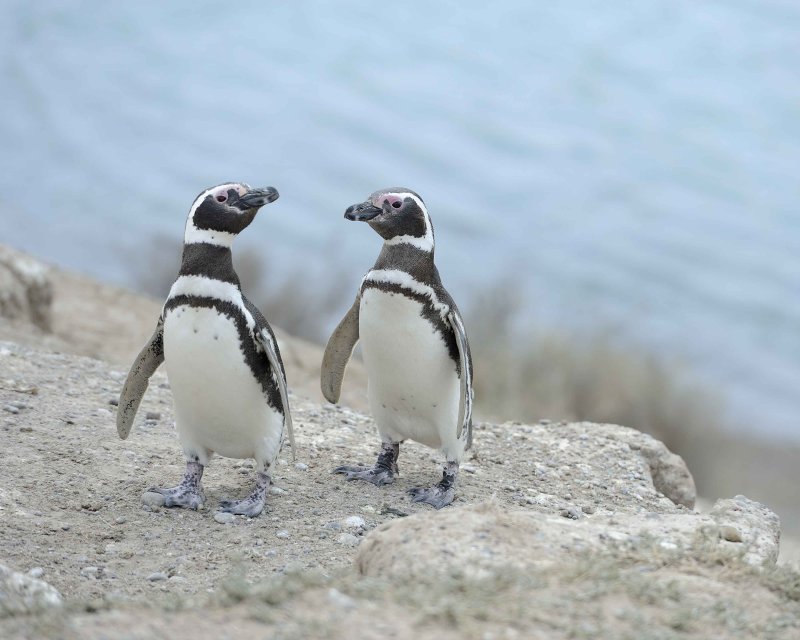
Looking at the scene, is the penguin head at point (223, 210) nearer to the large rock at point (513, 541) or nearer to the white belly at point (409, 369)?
the white belly at point (409, 369)

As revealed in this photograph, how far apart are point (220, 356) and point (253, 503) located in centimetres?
65

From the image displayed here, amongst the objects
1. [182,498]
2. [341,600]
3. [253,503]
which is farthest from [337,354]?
[341,600]

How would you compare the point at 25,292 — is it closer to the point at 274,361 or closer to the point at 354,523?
the point at 274,361

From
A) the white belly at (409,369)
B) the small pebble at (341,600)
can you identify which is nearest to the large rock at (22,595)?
the small pebble at (341,600)

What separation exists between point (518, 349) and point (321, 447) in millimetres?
5255

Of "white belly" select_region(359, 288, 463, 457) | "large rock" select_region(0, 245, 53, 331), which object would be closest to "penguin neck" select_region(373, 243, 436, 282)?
"white belly" select_region(359, 288, 463, 457)

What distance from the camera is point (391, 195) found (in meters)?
4.50

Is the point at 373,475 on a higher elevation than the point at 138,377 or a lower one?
lower

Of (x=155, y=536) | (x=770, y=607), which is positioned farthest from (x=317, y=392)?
(x=770, y=607)

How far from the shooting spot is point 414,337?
4520 millimetres

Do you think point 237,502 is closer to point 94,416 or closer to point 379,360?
point 379,360

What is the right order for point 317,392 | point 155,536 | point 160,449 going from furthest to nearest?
point 317,392 → point 160,449 → point 155,536

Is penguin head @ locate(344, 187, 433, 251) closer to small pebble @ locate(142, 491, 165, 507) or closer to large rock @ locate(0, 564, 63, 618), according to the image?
small pebble @ locate(142, 491, 165, 507)

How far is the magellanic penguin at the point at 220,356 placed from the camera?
13.5ft
